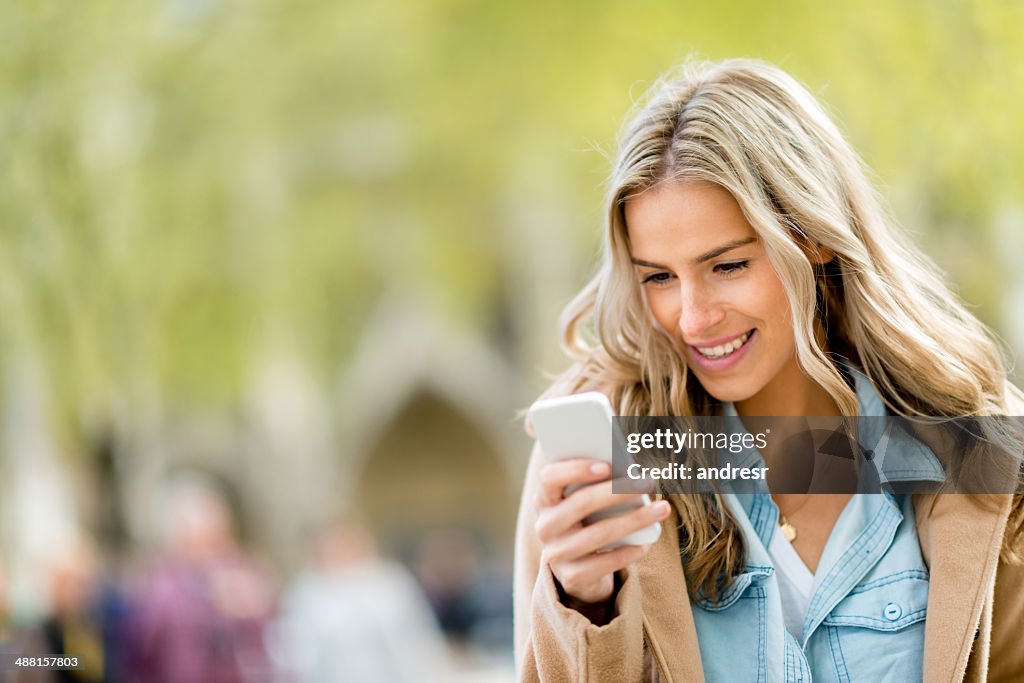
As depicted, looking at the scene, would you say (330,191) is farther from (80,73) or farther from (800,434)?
(800,434)

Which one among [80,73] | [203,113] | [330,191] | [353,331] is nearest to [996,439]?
[80,73]

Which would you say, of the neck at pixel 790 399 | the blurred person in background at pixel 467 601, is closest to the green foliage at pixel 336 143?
the neck at pixel 790 399

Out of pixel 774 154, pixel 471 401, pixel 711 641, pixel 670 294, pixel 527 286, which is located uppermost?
pixel 527 286

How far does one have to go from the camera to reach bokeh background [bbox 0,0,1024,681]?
22.2 ft

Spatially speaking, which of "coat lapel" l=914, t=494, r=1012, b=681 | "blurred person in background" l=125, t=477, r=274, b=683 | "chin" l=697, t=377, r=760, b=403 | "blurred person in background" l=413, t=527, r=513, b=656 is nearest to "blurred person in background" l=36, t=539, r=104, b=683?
"blurred person in background" l=125, t=477, r=274, b=683

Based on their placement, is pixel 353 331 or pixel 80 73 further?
pixel 353 331

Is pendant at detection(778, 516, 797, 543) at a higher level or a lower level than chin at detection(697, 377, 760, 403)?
lower

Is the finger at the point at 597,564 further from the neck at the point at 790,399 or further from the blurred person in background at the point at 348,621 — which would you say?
the blurred person in background at the point at 348,621

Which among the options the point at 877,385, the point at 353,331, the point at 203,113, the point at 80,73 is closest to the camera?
the point at 877,385

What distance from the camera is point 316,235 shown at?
15.9 meters

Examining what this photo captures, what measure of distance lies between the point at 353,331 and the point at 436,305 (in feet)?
11.6

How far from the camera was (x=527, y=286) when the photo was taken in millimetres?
21984

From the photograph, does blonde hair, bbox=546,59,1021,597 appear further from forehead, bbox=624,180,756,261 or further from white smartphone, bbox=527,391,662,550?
white smartphone, bbox=527,391,662,550

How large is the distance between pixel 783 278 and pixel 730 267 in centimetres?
10
